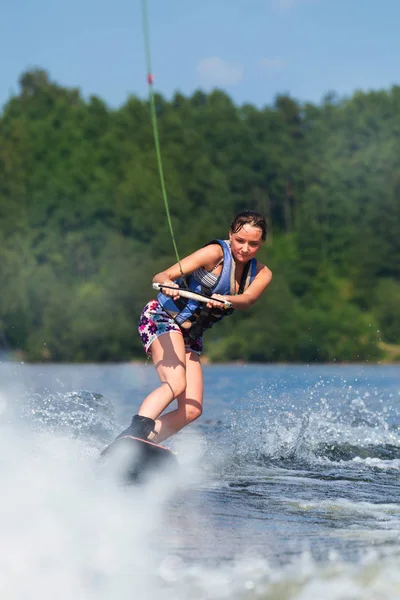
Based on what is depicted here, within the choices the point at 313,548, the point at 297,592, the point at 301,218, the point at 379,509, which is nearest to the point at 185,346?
the point at 379,509

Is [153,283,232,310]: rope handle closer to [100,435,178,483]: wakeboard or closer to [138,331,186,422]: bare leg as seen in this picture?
[138,331,186,422]: bare leg

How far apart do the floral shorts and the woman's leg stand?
127 millimetres

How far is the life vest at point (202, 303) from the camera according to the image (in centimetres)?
664

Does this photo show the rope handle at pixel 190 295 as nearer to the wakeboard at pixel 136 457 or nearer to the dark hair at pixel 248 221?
the dark hair at pixel 248 221

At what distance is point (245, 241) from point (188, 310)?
0.59 m

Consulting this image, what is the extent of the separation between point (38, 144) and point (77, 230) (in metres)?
13.1

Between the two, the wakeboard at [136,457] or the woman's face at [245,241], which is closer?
the wakeboard at [136,457]

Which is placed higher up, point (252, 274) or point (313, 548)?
point (252, 274)

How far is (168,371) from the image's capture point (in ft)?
22.0

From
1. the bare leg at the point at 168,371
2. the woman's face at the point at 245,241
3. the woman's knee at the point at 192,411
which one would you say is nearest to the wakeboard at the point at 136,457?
the bare leg at the point at 168,371

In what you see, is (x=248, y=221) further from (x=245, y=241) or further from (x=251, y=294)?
(x=251, y=294)

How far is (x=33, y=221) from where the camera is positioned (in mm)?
74438

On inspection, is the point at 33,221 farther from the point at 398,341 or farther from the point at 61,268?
the point at 398,341

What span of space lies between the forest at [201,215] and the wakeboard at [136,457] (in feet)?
171
